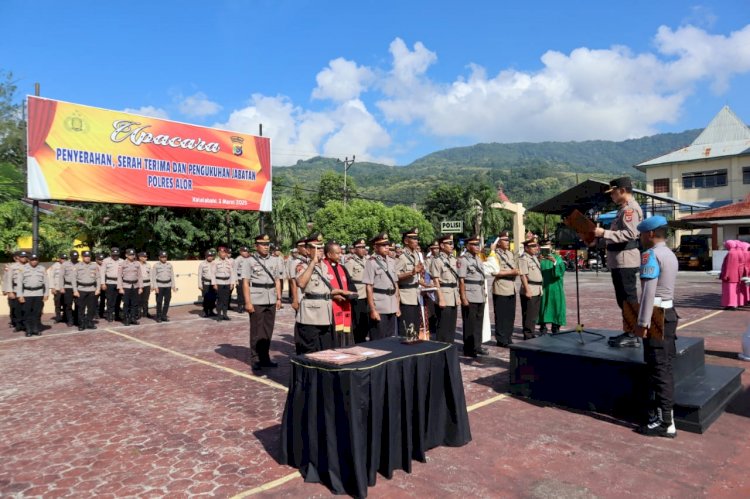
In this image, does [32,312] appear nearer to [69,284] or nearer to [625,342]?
[69,284]

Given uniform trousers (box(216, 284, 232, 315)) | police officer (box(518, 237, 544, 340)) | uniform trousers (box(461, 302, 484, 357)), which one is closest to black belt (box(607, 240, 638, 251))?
uniform trousers (box(461, 302, 484, 357))

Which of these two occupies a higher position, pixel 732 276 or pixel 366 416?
pixel 732 276

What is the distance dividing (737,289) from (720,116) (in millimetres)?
35932

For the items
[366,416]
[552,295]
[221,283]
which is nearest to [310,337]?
[366,416]

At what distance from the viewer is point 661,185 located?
3850 centimetres

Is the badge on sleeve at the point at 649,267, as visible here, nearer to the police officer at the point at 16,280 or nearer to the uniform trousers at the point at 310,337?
the uniform trousers at the point at 310,337

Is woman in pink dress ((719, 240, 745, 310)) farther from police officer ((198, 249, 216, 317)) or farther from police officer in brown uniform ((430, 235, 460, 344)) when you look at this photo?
police officer ((198, 249, 216, 317))

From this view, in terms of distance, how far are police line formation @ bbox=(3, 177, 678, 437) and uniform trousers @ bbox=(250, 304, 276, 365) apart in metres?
0.01

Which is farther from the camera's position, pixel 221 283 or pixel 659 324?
pixel 221 283

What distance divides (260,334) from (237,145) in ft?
37.9

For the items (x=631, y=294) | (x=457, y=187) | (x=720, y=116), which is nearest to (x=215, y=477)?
(x=631, y=294)

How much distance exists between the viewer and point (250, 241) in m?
25.2

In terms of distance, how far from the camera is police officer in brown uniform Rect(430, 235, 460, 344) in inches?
280

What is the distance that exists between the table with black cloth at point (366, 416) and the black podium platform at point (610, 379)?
155cm
